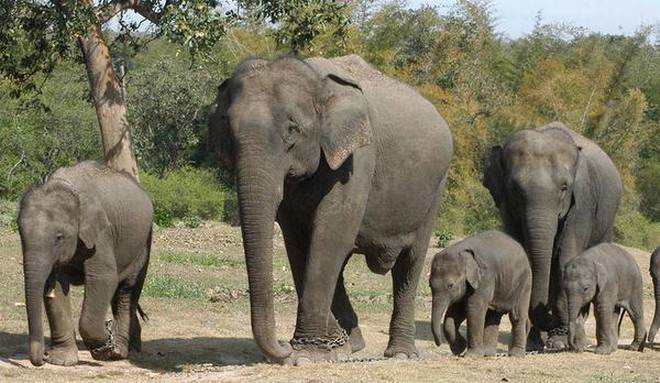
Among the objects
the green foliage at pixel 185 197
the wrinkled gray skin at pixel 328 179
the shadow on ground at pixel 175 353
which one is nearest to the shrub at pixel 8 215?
the green foliage at pixel 185 197

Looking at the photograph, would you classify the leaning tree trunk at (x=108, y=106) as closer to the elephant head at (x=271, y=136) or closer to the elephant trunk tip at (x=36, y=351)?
the elephant trunk tip at (x=36, y=351)

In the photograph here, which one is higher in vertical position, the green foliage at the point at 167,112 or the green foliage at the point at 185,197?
the green foliage at the point at 167,112

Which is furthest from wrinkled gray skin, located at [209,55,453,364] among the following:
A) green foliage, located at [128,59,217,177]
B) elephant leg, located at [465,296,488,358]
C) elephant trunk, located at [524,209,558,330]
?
green foliage, located at [128,59,217,177]

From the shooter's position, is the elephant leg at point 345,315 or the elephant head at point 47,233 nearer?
the elephant head at point 47,233

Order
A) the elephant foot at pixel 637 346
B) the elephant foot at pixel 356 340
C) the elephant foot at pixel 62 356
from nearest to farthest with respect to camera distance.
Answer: the elephant foot at pixel 62 356 < the elephant foot at pixel 356 340 < the elephant foot at pixel 637 346

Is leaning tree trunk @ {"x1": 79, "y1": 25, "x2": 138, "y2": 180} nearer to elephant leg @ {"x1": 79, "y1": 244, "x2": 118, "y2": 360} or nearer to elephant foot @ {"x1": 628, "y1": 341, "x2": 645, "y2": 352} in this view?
elephant leg @ {"x1": 79, "y1": 244, "x2": 118, "y2": 360}

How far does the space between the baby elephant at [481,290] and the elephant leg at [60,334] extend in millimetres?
3044

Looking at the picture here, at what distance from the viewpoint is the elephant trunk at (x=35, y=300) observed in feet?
34.9

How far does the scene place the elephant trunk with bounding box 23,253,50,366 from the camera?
Result: 10.6 metres

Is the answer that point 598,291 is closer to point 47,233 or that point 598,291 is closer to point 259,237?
point 259,237

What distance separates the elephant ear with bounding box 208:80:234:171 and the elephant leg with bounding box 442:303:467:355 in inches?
121

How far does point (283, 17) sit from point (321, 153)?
9.28m

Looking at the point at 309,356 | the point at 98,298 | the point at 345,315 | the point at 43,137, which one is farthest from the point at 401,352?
the point at 43,137

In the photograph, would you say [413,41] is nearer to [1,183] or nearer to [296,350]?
[1,183]
